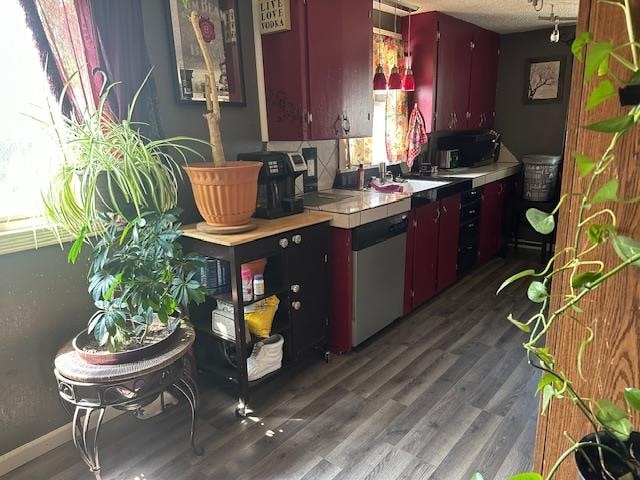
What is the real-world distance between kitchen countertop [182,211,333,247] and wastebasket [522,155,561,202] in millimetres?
2794

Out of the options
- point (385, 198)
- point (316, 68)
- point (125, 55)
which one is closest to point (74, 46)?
point (125, 55)

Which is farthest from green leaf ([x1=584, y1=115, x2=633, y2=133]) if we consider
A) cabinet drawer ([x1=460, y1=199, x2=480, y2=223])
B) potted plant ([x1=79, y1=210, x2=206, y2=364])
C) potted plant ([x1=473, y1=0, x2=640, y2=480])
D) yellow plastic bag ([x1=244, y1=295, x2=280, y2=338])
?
Answer: cabinet drawer ([x1=460, y1=199, x2=480, y2=223])

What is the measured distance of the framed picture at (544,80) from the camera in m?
4.53

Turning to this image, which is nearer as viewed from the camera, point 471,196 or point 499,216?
point 471,196

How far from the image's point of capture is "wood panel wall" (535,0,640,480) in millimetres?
748

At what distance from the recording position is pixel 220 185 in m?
1.91

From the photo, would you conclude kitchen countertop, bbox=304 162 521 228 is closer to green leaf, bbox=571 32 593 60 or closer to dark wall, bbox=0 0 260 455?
dark wall, bbox=0 0 260 455

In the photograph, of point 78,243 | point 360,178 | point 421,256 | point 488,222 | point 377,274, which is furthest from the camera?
point 488,222

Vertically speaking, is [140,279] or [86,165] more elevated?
[86,165]

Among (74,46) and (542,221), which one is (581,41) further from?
(74,46)

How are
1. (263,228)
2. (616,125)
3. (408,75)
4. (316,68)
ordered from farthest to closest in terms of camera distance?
1. (408,75)
2. (316,68)
3. (263,228)
4. (616,125)

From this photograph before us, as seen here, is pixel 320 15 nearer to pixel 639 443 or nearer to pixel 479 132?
pixel 639 443

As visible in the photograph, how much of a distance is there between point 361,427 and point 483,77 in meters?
3.96

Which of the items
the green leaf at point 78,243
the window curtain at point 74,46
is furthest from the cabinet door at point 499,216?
the green leaf at point 78,243
